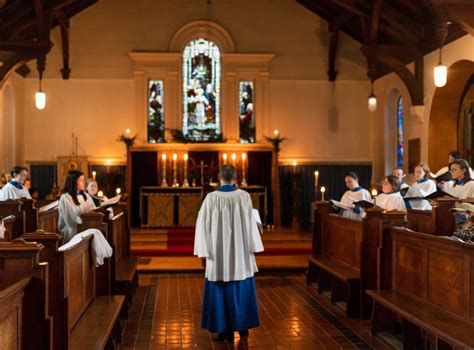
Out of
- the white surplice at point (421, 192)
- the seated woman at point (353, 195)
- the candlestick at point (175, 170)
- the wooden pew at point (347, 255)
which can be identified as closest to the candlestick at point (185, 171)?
the candlestick at point (175, 170)

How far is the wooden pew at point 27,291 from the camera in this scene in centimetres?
362

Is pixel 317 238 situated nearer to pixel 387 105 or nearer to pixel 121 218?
pixel 121 218

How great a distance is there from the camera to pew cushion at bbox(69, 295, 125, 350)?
15.8 ft

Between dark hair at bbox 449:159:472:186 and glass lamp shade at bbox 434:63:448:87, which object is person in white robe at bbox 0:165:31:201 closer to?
dark hair at bbox 449:159:472:186

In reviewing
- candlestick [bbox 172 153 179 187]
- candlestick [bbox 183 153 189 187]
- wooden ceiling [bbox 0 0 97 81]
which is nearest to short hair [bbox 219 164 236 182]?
wooden ceiling [bbox 0 0 97 81]

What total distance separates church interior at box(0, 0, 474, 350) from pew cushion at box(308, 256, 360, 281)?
0.21 feet

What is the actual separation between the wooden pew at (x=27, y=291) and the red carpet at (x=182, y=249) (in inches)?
355

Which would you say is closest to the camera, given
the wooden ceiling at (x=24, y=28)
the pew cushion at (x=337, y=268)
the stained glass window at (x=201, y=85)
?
the pew cushion at (x=337, y=268)

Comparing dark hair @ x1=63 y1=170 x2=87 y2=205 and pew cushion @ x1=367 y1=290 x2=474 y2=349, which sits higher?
dark hair @ x1=63 y1=170 x2=87 y2=205

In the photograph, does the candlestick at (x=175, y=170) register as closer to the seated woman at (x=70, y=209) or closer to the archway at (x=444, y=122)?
the archway at (x=444, y=122)

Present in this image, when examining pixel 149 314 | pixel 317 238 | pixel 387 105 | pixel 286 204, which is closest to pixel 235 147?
A: pixel 286 204

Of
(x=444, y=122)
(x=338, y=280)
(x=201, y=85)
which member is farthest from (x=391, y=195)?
(x=201, y=85)

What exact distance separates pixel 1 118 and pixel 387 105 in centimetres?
915

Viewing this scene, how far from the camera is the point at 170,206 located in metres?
15.1
